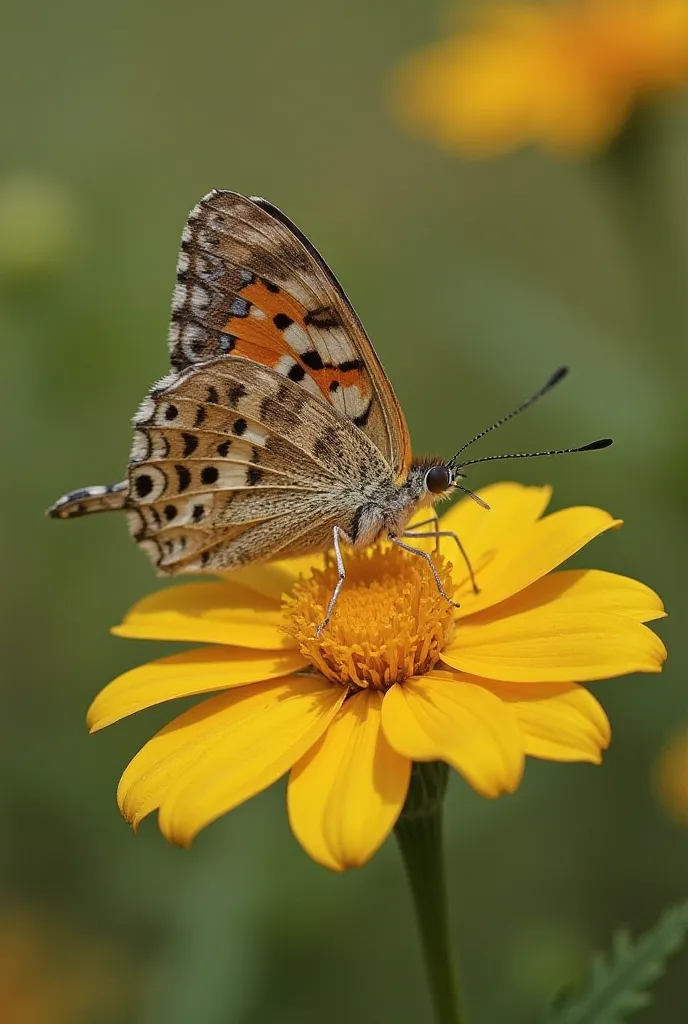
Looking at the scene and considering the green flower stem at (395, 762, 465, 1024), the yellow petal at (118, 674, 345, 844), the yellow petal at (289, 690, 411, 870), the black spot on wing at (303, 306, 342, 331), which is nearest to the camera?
the yellow petal at (289, 690, 411, 870)

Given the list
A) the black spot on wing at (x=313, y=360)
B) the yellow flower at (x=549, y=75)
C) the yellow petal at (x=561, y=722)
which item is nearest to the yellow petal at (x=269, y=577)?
the black spot on wing at (x=313, y=360)

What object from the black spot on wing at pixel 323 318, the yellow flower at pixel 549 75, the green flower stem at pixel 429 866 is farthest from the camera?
the yellow flower at pixel 549 75

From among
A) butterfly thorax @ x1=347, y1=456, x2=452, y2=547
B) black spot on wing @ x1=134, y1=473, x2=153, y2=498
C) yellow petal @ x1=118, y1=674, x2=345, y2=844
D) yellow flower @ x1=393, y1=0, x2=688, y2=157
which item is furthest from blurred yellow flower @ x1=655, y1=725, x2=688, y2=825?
yellow flower @ x1=393, y1=0, x2=688, y2=157

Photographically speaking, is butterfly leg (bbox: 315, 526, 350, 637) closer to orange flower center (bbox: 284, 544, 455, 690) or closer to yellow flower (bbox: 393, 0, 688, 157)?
orange flower center (bbox: 284, 544, 455, 690)

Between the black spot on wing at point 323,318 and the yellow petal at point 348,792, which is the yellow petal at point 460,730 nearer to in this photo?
the yellow petal at point 348,792

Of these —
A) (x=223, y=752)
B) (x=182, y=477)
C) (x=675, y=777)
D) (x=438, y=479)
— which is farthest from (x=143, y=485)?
(x=675, y=777)

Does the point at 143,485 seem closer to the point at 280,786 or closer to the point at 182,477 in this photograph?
the point at 182,477
